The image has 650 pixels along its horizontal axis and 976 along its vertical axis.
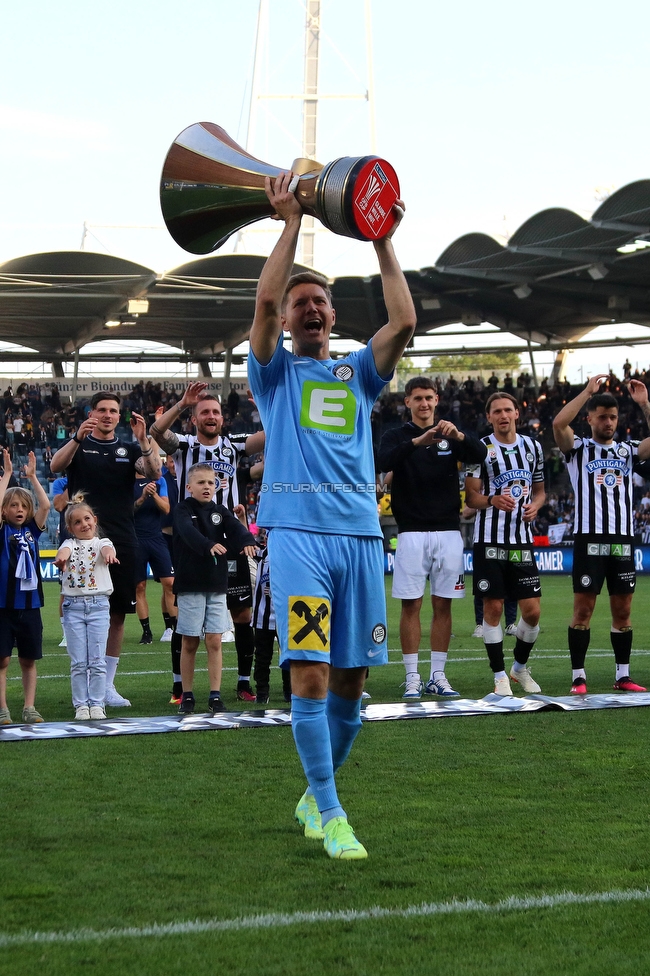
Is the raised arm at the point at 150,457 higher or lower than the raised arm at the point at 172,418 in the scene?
lower

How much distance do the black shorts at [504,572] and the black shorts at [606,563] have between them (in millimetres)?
525

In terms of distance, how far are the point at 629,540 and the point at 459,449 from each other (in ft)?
4.79

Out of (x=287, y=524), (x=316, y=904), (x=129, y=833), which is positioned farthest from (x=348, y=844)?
(x=287, y=524)

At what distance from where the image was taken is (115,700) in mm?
8094

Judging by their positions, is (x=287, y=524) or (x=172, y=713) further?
(x=172, y=713)

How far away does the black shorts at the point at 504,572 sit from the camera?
812cm

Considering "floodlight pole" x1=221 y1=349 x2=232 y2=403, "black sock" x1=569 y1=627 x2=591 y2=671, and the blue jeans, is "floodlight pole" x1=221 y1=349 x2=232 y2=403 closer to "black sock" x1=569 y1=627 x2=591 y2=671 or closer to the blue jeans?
"black sock" x1=569 y1=627 x2=591 y2=671

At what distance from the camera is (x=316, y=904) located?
11.0 feet

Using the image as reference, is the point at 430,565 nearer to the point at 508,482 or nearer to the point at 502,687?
the point at 508,482

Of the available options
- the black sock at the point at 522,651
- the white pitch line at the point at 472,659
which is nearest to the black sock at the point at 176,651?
the white pitch line at the point at 472,659

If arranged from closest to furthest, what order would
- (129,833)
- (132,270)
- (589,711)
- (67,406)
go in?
1. (129,833)
2. (589,711)
3. (132,270)
4. (67,406)

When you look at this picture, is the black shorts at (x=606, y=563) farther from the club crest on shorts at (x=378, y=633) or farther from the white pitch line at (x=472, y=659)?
the club crest on shorts at (x=378, y=633)

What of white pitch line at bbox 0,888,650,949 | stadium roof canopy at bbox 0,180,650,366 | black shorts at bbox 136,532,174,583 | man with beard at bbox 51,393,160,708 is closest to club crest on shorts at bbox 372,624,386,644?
white pitch line at bbox 0,888,650,949

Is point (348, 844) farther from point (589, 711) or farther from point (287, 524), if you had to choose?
point (589, 711)
